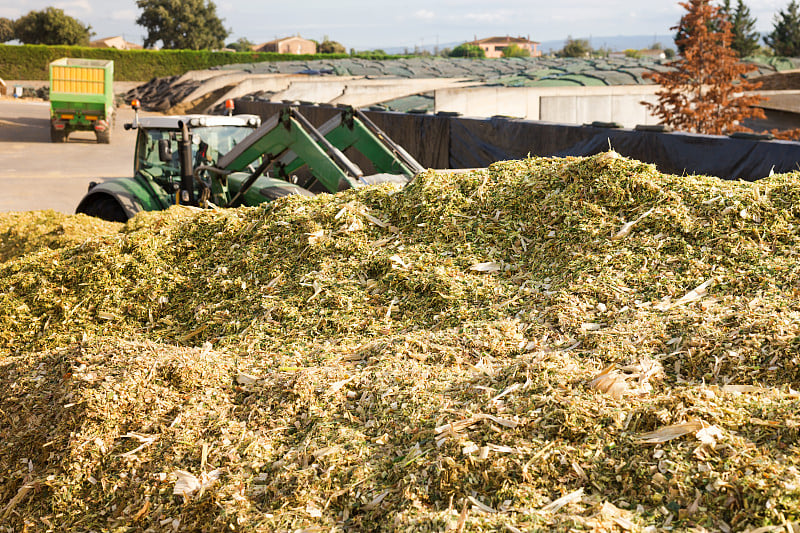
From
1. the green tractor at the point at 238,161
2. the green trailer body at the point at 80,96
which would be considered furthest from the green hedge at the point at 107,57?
the green tractor at the point at 238,161

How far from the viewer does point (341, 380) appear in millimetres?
3520

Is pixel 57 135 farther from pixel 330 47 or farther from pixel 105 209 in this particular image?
pixel 330 47

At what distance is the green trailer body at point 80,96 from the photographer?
2264cm

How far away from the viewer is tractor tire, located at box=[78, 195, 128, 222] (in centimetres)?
860

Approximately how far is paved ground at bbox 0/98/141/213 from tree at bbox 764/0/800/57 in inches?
1724

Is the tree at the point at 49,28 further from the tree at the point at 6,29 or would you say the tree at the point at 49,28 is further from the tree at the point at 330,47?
the tree at the point at 330,47

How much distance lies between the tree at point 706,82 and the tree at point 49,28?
53069 millimetres

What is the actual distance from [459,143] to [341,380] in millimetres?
10081

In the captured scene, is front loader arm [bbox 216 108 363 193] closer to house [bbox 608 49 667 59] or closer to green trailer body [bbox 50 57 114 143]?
green trailer body [bbox 50 57 114 143]

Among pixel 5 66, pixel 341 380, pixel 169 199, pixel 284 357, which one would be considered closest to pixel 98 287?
pixel 284 357

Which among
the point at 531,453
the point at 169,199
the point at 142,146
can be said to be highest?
the point at 142,146

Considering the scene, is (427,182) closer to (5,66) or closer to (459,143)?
(459,143)

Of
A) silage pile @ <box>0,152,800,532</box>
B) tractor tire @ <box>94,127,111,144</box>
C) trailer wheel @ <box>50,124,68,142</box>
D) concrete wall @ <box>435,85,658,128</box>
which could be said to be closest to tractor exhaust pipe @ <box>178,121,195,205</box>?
silage pile @ <box>0,152,800,532</box>

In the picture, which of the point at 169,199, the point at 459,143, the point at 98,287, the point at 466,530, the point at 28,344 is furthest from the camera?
the point at 459,143
